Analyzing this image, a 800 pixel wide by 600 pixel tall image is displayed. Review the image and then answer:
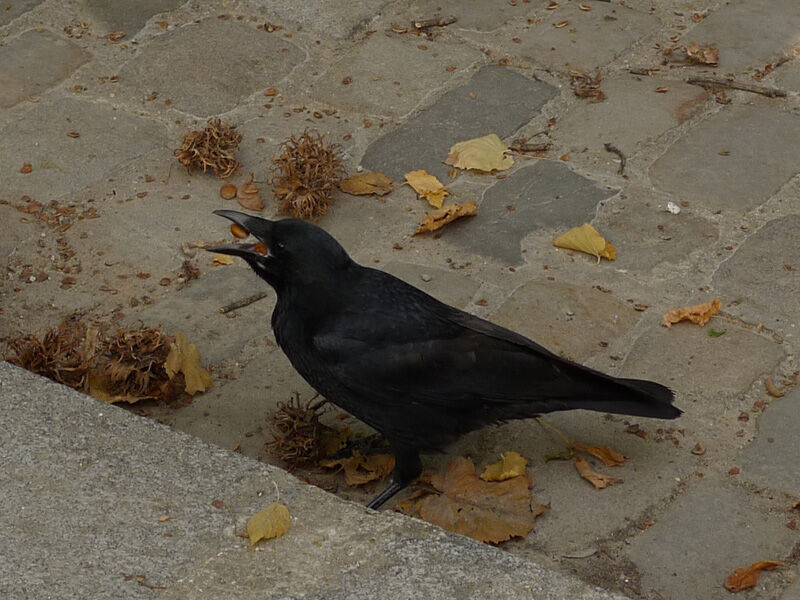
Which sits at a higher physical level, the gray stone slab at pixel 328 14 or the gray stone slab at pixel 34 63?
the gray stone slab at pixel 328 14

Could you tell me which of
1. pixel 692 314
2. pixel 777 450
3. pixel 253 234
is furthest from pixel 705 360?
pixel 253 234

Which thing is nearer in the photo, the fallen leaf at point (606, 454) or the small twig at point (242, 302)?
the fallen leaf at point (606, 454)

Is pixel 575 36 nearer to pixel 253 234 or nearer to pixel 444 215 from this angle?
pixel 444 215

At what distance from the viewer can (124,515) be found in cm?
274

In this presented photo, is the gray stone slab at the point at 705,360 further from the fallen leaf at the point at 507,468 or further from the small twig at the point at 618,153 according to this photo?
the small twig at the point at 618,153

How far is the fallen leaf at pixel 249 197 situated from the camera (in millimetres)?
4492

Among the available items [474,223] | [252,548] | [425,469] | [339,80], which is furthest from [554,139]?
[252,548]

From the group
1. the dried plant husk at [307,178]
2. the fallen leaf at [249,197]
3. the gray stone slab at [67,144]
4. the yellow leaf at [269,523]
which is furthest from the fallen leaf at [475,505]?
the gray stone slab at [67,144]

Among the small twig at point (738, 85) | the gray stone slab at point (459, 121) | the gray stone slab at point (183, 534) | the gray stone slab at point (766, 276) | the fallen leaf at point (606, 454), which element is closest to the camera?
the gray stone slab at point (183, 534)

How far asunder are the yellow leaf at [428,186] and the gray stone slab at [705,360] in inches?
39.6

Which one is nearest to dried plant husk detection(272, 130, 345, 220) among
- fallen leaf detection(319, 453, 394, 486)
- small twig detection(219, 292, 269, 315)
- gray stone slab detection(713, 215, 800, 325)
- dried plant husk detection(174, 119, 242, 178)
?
dried plant husk detection(174, 119, 242, 178)

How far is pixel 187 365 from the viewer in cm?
365

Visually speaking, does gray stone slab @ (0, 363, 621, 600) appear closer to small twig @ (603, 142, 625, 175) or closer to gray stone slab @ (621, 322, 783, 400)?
gray stone slab @ (621, 322, 783, 400)

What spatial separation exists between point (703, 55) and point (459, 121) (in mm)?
1187
